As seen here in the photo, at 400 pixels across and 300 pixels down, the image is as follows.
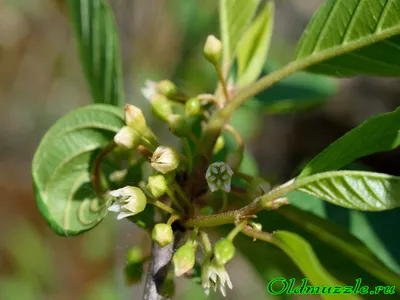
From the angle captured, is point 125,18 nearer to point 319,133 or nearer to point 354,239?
point 354,239

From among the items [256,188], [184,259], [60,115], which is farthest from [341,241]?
[60,115]

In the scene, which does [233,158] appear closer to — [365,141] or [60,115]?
[365,141]

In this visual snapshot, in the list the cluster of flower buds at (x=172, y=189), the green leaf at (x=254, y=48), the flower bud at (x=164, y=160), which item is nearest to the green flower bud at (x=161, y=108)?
the cluster of flower buds at (x=172, y=189)

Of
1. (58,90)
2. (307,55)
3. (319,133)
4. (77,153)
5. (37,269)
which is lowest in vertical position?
(37,269)

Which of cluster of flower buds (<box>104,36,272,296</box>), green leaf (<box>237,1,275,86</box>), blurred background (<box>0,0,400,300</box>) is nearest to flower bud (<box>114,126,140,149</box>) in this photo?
cluster of flower buds (<box>104,36,272,296</box>)

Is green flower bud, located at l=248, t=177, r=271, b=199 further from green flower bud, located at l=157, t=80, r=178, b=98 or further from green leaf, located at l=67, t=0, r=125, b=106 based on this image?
green leaf, located at l=67, t=0, r=125, b=106

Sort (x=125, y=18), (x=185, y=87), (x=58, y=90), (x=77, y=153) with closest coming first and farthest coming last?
1. (x=77, y=153)
2. (x=125, y=18)
3. (x=185, y=87)
4. (x=58, y=90)

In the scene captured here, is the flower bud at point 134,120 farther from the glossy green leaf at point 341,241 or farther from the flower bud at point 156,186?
the glossy green leaf at point 341,241

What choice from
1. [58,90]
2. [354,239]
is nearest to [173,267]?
[354,239]
